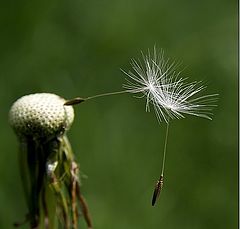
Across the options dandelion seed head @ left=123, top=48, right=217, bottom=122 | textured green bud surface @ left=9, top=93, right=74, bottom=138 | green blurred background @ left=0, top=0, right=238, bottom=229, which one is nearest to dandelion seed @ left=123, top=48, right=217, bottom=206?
dandelion seed head @ left=123, top=48, right=217, bottom=122

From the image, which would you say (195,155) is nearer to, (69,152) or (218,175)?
(218,175)

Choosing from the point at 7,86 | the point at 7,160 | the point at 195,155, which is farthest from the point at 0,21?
the point at 195,155

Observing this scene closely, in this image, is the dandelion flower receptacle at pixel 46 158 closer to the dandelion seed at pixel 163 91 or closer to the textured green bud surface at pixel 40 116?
the textured green bud surface at pixel 40 116

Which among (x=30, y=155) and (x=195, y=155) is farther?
(x=195, y=155)

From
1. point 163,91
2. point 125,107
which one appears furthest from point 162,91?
point 125,107

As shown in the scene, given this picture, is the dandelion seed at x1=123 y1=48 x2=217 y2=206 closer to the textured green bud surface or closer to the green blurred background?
the textured green bud surface

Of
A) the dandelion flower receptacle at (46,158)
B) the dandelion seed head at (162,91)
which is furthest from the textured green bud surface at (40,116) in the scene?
the dandelion seed head at (162,91)

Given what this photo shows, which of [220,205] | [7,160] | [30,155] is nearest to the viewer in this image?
[30,155]
